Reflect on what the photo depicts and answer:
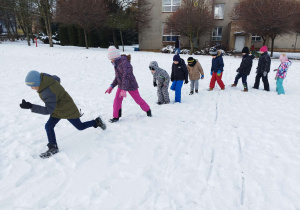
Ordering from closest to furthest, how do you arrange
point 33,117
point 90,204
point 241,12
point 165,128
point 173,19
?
point 90,204, point 165,128, point 33,117, point 241,12, point 173,19

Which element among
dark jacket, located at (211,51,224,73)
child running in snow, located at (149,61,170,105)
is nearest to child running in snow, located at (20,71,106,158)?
child running in snow, located at (149,61,170,105)

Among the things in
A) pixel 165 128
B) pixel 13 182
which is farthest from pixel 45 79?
pixel 165 128

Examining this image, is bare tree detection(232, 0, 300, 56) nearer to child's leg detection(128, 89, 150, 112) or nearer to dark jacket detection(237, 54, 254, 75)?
dark jacket detection(237, 54, 254, 75)

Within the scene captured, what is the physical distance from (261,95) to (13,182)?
7.52 m

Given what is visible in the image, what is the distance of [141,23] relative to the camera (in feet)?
98.0

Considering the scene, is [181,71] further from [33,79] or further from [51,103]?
[33,79]

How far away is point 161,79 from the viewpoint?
5.90 meters

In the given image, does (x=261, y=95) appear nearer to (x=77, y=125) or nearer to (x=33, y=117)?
(x=77, y=125)

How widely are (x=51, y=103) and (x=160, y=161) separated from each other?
6.23 feet

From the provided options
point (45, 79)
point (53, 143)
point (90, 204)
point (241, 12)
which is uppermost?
point (241, 12)

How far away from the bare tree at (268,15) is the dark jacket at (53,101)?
21870 millimetres

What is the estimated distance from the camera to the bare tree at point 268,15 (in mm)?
19547

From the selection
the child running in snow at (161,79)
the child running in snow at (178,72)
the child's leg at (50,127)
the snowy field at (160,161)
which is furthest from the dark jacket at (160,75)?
the child's leg at (50,127)

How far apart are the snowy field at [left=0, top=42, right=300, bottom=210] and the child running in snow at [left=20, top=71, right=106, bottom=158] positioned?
375mm
